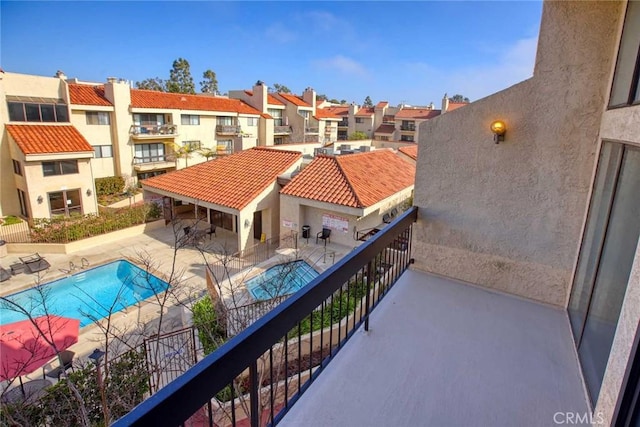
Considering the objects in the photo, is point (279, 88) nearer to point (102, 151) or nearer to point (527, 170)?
point (102, 151)

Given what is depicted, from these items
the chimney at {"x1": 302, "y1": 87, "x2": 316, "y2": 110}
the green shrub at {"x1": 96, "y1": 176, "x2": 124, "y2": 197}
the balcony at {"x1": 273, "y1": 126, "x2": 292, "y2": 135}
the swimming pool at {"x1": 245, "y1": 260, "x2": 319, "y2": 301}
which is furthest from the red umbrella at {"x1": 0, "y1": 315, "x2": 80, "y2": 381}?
the chimney at {"x1": 302, "y1": 87, "x2": 316, "y2": 110}

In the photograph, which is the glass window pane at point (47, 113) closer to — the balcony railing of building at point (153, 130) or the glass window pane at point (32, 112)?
the glass window pane at point (32, 112)

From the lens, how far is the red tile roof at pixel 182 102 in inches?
977

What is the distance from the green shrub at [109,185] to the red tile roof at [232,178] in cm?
510

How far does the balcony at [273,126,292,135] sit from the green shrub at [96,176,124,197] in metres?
15.8

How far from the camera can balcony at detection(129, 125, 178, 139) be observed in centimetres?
2348

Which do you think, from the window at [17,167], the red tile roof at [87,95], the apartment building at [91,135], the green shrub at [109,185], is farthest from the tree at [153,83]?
the window at [17,167]

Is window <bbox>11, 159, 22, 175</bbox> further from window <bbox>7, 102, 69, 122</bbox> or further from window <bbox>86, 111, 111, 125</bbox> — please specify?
window <bbox>86, 111, 111, 125</bbox>

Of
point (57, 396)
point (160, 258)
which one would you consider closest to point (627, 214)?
point (57, 396)

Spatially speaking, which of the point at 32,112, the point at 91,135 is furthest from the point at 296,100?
the point at 32,112

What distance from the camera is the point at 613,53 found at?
3.50 meters

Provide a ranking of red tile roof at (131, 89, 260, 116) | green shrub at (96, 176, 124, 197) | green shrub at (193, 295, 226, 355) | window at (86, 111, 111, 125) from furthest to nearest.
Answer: red tile roof at (131, 89, 260, 116) → green shrub at (96, 176, 124, 197) → window at (86, 111, 111, 125) → green shrub at (193, 295, 226, 355)

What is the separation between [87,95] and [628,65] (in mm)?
26498

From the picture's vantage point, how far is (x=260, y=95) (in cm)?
3284
